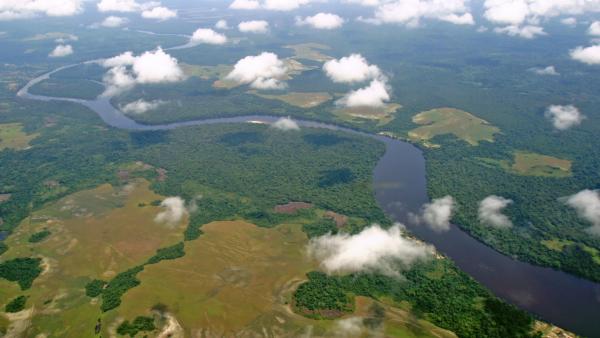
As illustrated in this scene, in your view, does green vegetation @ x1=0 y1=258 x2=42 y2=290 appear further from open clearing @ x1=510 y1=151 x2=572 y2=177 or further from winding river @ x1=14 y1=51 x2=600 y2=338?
open clearing @ x1=510 y1=151 x2=572 y2=177

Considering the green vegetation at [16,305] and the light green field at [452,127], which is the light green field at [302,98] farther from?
the green vegetation at [16,305]

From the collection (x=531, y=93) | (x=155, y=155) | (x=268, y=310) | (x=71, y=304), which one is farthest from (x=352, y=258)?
(x=531, y=93)

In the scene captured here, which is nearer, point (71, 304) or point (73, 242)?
point (71, 304)

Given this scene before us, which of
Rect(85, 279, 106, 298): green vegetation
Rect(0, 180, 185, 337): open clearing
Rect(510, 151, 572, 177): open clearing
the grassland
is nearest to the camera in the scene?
Rect(0, 180, 185, 337): open clearing

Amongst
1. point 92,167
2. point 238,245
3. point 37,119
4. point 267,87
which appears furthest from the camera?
point 267,87

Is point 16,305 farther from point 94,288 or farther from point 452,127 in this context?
point 452,127

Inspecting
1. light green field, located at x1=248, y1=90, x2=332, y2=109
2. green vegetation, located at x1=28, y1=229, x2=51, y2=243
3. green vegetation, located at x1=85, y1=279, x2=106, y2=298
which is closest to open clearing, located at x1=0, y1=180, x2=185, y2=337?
green vegetation, located at x1=85, y1=279, x2=106, y2=298

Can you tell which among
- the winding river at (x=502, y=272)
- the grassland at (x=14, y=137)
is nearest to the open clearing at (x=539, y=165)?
the winding river at (x=502, y=272)

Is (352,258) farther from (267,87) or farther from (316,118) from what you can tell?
(267,87)
